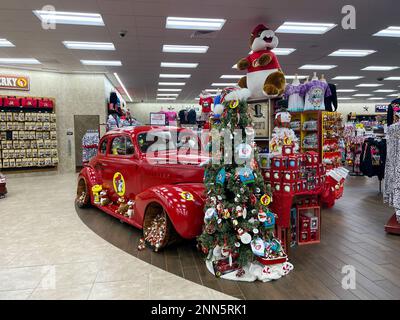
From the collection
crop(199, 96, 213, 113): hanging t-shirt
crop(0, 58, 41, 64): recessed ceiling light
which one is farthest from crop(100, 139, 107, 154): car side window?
crop(0, 58, 41, 64): recessed ceiling light

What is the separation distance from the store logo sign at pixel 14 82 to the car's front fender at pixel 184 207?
28.7ft

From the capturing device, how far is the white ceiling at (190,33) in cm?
525

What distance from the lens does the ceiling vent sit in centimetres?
666

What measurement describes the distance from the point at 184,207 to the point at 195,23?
4.68 metres

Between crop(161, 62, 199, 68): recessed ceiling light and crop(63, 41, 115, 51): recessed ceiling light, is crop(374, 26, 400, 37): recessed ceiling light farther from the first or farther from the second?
crop(63, 41, 115, 51): recessed ceiling light

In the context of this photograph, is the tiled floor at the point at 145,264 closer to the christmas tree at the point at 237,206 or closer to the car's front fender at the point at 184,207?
the christmas tree at the point at 237,206

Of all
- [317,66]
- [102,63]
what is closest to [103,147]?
[102,63]

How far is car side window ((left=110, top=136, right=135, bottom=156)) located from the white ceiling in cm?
243

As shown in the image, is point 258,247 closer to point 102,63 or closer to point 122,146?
point 122,146

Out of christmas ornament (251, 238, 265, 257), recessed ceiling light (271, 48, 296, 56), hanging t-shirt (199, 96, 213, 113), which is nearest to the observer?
christmas ornament (251, 238, 265, 257)

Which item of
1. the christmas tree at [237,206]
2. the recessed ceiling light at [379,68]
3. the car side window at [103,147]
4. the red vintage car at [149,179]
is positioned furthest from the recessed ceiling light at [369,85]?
the christmas tree at [237,206]

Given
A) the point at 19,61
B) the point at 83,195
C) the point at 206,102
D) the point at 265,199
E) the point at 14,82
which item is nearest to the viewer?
the point at 265,199

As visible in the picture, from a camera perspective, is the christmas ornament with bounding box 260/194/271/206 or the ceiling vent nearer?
the christmas ornament with bounding box 260/194/271/206

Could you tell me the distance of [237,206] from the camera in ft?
8.67
